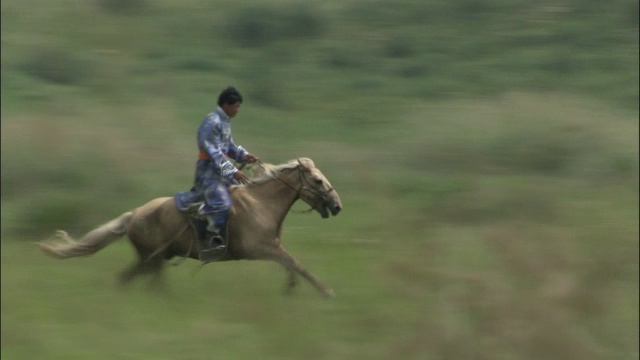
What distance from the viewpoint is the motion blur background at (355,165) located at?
9969mm

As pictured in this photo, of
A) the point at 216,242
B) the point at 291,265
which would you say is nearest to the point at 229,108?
the point at 216,242

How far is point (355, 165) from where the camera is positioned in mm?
15891

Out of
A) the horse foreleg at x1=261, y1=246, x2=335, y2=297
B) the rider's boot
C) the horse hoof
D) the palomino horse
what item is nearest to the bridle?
the palomino horse

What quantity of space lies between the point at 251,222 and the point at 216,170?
2.44 ft

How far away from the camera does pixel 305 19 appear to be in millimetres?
22266

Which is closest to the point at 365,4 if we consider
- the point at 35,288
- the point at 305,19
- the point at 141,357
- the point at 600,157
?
the point at 305,19

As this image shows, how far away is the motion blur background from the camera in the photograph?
Result: 9.97 m

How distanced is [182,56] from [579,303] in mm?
12082

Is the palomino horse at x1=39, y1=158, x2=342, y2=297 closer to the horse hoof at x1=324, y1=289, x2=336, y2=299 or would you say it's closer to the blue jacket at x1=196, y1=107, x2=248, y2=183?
the horse hoof at x1=324, y1=289, x2=336, y2=299

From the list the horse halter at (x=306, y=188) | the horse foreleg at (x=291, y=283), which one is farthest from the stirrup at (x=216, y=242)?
the horse halter at (x=306, y=188)

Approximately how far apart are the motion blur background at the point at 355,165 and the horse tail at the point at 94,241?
39cm

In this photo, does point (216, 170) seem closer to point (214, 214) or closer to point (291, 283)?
point (214, 214)

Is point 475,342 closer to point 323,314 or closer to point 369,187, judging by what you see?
point 323,314

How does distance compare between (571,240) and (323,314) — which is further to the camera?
(571,240)
